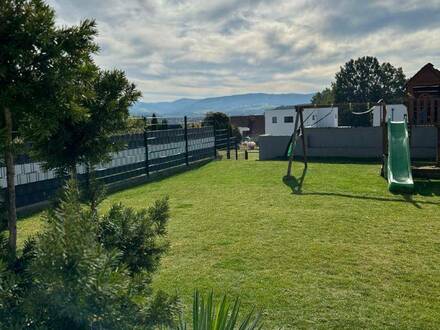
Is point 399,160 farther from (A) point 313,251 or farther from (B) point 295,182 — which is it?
(A) point 313,251

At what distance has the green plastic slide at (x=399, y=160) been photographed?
7889 mm

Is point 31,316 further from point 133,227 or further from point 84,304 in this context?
point 133,227

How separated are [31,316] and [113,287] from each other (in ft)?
0.83

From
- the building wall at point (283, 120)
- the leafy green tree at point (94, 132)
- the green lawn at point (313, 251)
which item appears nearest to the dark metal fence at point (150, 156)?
the green lawn at point (313, 251)

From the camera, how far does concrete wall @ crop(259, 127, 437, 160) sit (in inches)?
556

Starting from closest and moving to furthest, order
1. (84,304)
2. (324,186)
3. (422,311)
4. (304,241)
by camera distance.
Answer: (84,304) → (422,311) → (304,241) → (324,186)

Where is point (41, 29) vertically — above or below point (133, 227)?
above

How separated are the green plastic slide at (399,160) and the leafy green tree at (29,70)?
7.67 metres

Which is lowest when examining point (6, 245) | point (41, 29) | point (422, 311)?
point (422, 311)

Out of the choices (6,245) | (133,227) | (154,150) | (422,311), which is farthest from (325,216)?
(154,150)

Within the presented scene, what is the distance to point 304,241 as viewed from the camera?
488cm

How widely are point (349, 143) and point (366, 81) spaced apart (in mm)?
37773

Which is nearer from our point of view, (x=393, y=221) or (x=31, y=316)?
(x=31, y=316)

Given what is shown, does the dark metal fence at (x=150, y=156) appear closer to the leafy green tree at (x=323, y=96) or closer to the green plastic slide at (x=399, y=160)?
the green plastic slide at (x=399, y=160)
